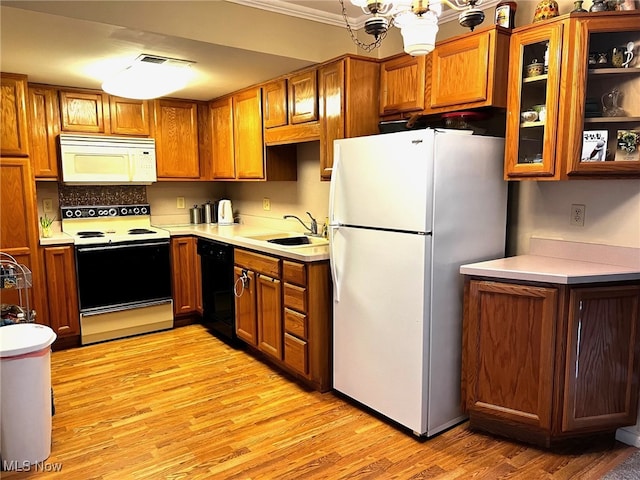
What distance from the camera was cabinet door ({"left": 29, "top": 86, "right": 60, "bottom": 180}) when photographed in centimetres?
371

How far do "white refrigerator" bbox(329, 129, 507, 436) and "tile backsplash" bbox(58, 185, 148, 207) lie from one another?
2.61m

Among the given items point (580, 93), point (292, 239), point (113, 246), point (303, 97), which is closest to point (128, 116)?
point (113, 246)

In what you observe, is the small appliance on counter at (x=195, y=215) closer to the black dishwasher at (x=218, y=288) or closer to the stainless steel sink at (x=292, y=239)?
the black dishwasher at (x=218, y=288)

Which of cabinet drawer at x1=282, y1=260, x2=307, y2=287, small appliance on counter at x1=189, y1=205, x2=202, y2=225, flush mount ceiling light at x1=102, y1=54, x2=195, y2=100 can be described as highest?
flush mount ceiling light at x1=102, y1=54, x2=195, y2=100

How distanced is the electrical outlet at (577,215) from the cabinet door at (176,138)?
Answer: 134 inches

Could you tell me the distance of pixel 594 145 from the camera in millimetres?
2180

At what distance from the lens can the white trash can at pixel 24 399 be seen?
80.8 inches

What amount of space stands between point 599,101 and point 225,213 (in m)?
3.39

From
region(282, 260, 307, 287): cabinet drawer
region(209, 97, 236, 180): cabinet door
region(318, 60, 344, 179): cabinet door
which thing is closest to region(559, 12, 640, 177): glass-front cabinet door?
region(318, 60, 344, 179): cabinet door

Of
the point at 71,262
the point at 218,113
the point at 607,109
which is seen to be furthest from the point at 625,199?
the point at 71,262

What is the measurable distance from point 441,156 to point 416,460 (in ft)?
4.87

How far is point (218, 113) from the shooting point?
174 inches

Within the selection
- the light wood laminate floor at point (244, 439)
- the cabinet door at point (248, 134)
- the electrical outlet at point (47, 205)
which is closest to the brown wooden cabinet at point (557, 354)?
the light wood laminate floor at point (244, 439)

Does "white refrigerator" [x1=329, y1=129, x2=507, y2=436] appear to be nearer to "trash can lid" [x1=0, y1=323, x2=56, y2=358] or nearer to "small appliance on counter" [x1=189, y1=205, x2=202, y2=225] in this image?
"trash can lid" [x1=0, y1=323, x2=56, y2=358]
